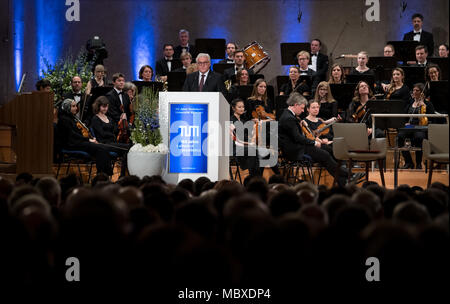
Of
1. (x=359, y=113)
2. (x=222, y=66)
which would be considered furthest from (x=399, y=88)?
(x=222, y=66)

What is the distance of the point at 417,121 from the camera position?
6562mm

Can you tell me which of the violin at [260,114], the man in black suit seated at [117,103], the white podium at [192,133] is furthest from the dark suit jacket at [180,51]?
the white podium at [192,133]

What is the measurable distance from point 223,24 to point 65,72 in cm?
290

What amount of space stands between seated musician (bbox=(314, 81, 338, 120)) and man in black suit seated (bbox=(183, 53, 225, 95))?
1794mm

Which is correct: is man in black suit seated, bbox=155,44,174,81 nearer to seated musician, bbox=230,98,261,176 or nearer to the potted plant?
seated musician, bbox=230,98,261,176

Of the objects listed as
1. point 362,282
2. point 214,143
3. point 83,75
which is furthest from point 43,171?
point 362,282

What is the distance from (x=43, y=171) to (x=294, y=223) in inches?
152

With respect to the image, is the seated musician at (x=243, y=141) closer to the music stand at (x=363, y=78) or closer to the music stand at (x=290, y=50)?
the music stand at (x=363, y=78)

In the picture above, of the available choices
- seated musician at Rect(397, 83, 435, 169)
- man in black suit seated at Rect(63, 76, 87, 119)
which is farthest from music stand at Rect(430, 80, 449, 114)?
man in black suit seated at Rect(63, 76, 87, 119)

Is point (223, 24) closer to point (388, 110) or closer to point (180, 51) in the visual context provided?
point (180, 51)

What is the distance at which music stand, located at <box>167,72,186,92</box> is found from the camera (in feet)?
23.0

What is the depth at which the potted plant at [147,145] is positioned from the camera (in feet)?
14.3

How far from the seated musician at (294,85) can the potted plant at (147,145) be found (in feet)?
10.1

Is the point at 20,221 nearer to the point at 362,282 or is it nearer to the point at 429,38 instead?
the point at 362,282
